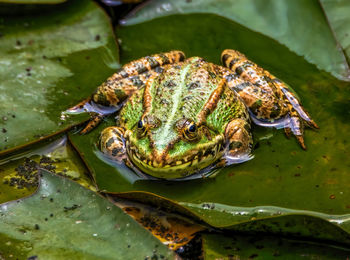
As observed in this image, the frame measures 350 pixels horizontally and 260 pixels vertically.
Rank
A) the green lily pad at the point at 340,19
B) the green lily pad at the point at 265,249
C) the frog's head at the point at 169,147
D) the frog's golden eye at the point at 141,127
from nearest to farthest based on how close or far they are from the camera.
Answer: the green lily pad at the point at 265,249 → the frog's head at the point at 169,147 → the frog's golden eye at the point at 141,127 → the green lily pad at the point at 340,19

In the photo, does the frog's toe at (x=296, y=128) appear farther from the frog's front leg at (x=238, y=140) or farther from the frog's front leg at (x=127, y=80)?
the frog's front leg at (x=127, y=80)

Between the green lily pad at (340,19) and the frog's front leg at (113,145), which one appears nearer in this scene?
the frog's front leg at (113,145)

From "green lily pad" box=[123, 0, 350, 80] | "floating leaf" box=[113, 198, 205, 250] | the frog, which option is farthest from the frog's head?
"green lily pad" box=[123, 0, 350, 80]

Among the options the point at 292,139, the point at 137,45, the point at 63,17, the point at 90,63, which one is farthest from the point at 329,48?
the point at 63,17

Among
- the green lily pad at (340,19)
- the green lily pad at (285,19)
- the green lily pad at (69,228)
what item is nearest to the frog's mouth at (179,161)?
the green lily pad at (69,228)

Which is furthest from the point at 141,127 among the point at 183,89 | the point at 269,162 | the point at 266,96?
the point at 266,96

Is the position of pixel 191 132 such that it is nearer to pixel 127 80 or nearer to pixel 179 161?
pixel 179 161
